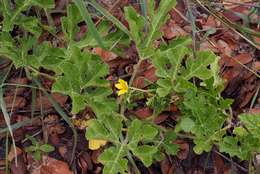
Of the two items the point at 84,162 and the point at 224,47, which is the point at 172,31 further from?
the point at 84,162

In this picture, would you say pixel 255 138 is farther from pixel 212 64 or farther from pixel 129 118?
pixel 129 118

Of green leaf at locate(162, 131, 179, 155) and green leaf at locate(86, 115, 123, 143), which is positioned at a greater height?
green leaf at locate(86, 115, 123, 143)

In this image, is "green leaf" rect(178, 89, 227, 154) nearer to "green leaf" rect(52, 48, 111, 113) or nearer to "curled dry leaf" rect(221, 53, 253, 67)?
"green leaf" rect(52, 48, 111, 113)

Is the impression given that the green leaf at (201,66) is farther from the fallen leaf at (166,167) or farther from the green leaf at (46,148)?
the green leaf at (46,148)

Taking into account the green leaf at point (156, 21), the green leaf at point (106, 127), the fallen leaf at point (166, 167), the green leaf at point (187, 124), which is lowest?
the fallen leaf at point (166, 167)

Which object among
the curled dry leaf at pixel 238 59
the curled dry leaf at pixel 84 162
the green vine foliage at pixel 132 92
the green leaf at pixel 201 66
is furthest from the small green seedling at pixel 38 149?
the curled dry leaf at pixel 238 59

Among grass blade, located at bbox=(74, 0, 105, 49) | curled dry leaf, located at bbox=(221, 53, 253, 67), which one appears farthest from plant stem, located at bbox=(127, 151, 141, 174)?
curled dry leaf, located at bbox=(221, 53, 253, 67)

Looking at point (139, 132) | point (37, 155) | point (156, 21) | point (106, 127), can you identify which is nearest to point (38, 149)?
point (37, 155)
